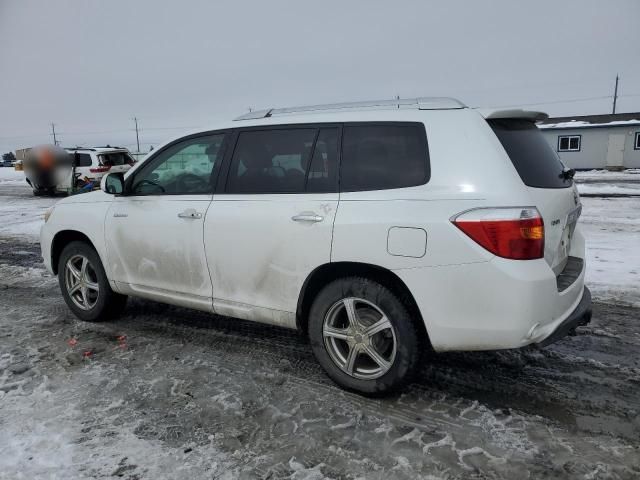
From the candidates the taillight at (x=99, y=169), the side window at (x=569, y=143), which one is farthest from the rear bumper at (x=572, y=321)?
the side window at (x=569, y=143)

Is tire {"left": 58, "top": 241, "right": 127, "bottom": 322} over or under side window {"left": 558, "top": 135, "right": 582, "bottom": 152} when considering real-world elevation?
under

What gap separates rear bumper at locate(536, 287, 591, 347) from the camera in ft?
9.07

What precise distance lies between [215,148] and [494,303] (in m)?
2.44

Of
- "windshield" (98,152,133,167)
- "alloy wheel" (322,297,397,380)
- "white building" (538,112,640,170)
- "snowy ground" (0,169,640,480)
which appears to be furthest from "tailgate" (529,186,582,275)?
"white building" (538,112,640,170)

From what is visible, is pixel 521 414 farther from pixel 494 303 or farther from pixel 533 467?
pixel 494 303

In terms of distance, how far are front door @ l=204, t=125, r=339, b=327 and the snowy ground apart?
59 centimetres

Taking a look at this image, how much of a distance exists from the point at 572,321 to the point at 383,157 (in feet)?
5.08

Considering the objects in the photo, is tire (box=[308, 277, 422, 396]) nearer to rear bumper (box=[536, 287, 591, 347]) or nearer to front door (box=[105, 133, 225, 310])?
rear bumper (box=[536, 287, 591, 347])

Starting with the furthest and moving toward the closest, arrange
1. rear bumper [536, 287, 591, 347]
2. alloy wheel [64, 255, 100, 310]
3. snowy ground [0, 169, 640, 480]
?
alloy wheel [64, 255, 100, 310] → rear bumper [536, 287, 591, 347] → snowy ground [0, 169, 640, 480]

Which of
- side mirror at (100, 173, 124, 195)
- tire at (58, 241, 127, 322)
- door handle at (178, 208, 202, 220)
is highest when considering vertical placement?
side mirror at (100, 173, 124, 195)

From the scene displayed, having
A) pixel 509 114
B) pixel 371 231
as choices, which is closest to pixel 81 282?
pixel 371 231

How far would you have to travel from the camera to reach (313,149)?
3.36m

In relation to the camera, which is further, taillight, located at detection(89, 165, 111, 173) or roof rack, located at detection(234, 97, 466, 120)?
taillight, located at detection(89, 165, 111, 173)

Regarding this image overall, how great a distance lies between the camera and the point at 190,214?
3.72 metres
